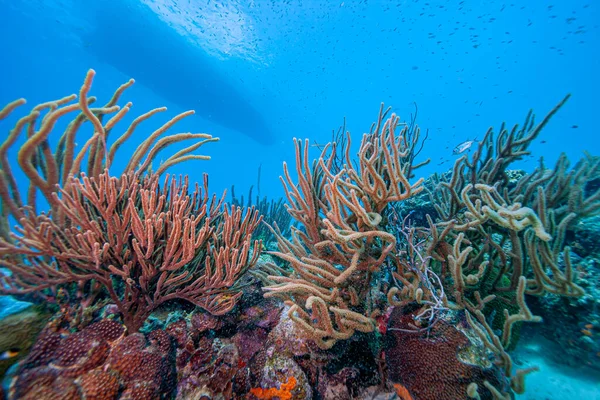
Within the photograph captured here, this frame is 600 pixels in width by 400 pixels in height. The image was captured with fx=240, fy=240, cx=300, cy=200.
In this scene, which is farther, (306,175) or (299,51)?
(299,51)

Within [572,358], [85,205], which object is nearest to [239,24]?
[85,205]

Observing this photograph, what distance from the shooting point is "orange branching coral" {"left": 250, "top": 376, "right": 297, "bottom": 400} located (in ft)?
6.74

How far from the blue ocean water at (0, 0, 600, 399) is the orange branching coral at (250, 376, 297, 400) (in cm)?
1124

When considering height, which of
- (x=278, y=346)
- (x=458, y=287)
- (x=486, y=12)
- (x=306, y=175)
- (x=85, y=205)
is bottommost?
(x=278, y=346)

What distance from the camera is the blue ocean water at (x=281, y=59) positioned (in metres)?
29.4

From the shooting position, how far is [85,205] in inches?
94.0

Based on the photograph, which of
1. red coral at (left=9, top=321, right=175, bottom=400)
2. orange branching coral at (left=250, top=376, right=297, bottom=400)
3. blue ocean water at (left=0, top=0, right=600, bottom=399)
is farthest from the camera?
blue ocean water at (left=0, top=0, right=600, bottom=399)

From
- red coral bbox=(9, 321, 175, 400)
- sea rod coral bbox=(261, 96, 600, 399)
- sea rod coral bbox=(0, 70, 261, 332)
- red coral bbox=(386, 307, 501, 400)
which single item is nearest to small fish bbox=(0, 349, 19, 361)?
red coral bbox=(9, 321, 175, 400)

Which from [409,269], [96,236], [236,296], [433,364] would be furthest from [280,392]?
[96,236]

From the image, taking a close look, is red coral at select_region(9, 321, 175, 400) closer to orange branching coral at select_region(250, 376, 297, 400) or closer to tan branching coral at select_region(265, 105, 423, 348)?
orange branching coral at select_region(250, 376, 297, 400)

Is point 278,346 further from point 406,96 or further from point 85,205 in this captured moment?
point 406,96

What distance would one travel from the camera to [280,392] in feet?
6.80

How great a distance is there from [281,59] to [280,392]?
45262 mm

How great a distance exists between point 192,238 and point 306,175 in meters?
1.29
